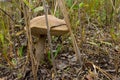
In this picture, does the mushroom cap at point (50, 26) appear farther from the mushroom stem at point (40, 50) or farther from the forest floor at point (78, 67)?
the forest floor at point (78, 67)

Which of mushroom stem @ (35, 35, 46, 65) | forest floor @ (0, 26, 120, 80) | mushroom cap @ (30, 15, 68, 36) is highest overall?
mushroom cap @ (30, 15, 68, 36)

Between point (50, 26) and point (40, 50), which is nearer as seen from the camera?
point (50, 26)

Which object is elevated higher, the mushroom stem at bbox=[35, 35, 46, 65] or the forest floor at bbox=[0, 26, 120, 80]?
the mushroom stem at bbox=[35, 35, 46, 65]

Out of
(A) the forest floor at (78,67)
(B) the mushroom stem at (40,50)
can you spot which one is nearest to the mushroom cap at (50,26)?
(B) the mushroom stem at (40,50)

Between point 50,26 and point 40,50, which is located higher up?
point 50,26

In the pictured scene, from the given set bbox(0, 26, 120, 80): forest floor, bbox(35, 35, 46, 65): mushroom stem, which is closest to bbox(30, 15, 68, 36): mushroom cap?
bbox(35, 35, 46, 65): mushroom stem

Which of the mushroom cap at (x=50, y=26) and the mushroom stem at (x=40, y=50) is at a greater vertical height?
A: the mushroom cap at (x=50, y=26)

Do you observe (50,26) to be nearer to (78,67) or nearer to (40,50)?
(40,50)

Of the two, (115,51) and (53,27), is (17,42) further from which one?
(115,51)

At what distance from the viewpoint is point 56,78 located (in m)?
1.46

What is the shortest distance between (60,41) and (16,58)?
45 centimetres

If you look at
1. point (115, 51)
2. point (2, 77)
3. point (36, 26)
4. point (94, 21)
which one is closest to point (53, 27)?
point (36, 26)

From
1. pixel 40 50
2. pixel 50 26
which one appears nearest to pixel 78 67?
pixel 40 50

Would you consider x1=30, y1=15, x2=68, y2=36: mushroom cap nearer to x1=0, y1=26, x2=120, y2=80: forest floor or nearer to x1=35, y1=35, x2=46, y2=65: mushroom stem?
x1=35, y1=35, x2=46, y2=65: mushroom stem
